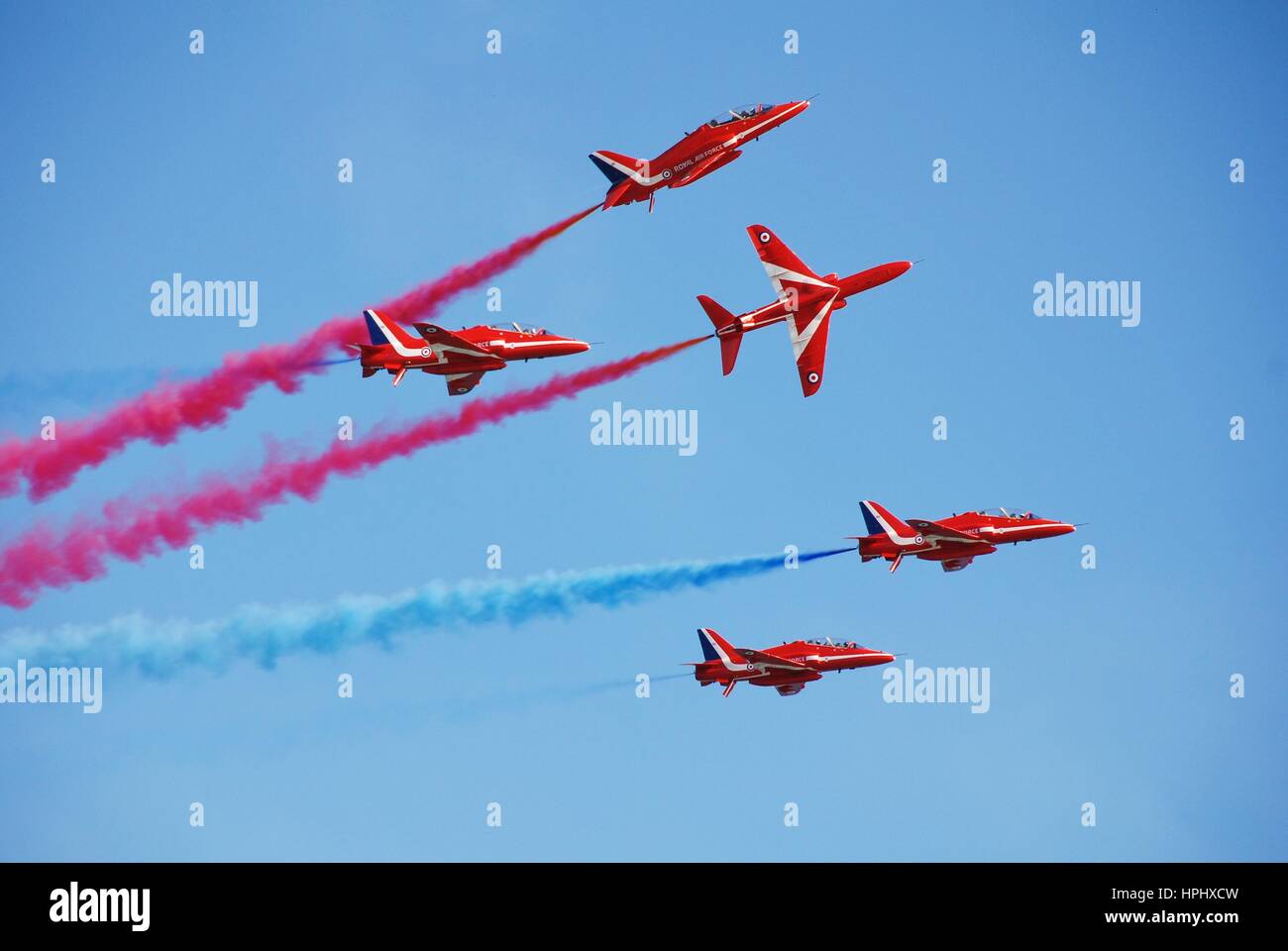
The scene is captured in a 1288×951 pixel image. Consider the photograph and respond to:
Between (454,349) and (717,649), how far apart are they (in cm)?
1232

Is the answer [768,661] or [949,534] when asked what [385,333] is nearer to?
[768,661]

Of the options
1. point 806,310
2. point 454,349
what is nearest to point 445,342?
point 454,349

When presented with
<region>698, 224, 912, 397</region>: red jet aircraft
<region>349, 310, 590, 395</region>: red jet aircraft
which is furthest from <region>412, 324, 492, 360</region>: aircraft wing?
<region>698, 224, 912, 397</region>: red jet aircraft

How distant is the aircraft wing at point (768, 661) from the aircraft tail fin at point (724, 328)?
8.61 meters

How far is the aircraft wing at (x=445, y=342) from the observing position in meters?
71.0

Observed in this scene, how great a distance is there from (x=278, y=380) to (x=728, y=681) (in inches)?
643

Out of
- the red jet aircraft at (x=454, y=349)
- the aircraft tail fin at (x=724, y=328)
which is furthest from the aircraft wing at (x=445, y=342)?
the aircraft tail fin at (x=724, y=328)

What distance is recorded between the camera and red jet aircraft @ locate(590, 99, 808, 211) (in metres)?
75.5

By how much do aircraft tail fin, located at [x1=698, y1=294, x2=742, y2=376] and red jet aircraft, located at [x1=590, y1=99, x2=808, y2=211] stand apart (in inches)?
156

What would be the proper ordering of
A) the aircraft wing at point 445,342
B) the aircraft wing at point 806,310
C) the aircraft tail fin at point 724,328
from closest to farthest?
the aircraft wing at point 445,342, the aircraft tail fin at point 724,328, the aircraft wing at point 806,310

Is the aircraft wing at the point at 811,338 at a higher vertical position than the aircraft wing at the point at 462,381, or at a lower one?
higher

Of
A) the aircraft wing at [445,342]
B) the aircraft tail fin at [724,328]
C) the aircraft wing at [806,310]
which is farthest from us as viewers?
the aircraft wing at [806,310]

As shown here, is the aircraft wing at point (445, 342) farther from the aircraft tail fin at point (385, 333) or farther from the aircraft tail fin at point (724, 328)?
the aircraft tail fin at point (724, 328)
